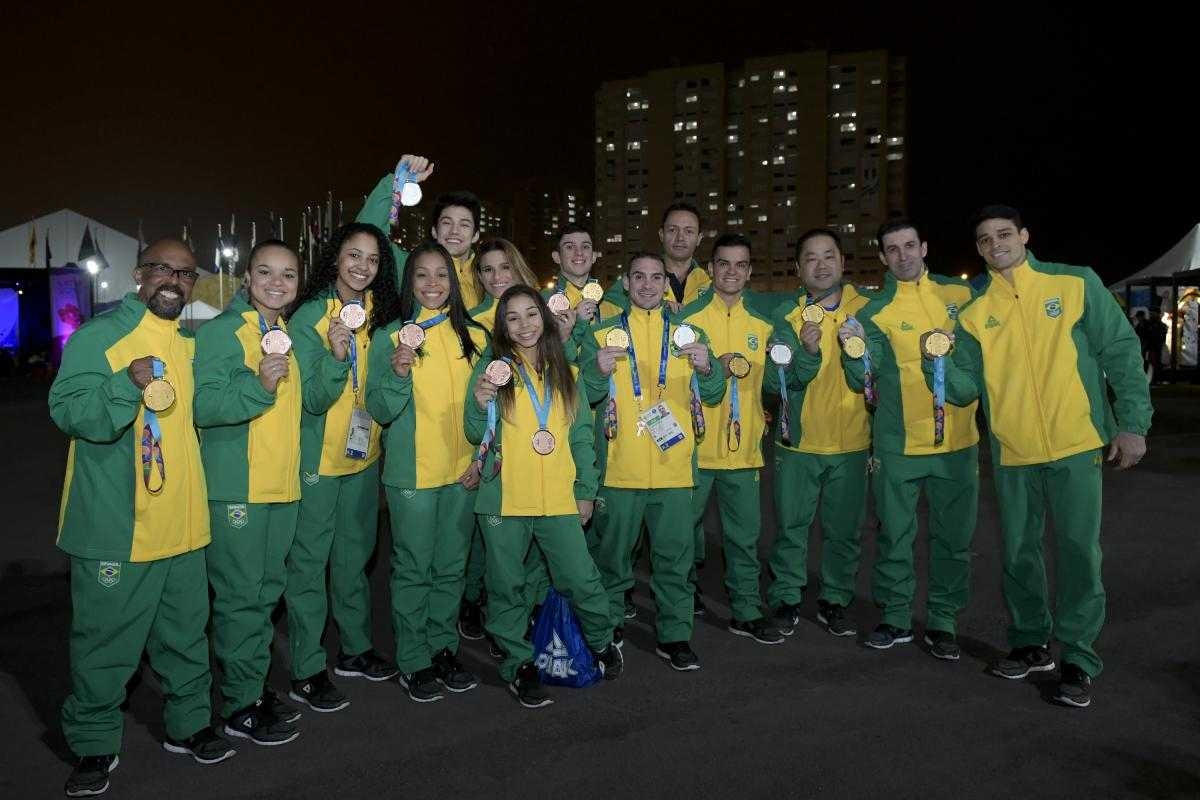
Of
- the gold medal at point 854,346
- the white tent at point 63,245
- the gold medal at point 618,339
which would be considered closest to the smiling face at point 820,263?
the gold medal at point 854,346

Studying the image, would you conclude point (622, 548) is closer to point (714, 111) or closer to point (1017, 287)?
point (1017, 287)

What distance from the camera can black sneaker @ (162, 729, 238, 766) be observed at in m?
3.89

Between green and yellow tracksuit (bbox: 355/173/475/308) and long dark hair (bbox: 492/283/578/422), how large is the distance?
95 cm

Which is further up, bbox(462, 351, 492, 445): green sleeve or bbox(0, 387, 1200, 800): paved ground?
bbox(462, 351, 492, 445): green sleeve

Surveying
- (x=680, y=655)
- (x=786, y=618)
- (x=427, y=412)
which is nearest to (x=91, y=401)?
(x=427, y=412)

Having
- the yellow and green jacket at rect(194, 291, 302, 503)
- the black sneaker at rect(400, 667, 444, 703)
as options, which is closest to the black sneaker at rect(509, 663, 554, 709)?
the black sneaker at rect(400, 667, 444, 703)

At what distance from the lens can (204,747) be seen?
3.90 metres

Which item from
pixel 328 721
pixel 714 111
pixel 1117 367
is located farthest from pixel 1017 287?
pixel 714 111

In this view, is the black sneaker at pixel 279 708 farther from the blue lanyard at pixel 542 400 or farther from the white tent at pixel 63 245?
the white tent at pixel 63 245

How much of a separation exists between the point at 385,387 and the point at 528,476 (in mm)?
846

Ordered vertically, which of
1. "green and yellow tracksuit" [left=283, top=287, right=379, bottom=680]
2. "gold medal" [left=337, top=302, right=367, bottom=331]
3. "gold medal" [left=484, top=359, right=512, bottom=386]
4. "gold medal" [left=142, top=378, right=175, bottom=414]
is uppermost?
"gold medal" [left=337, top=302, right=367, bottom=331]

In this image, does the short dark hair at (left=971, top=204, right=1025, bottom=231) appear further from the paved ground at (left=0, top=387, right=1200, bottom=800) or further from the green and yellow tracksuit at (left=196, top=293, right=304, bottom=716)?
the green and yellow tracksuit at (left=196, top=293, right=304, bottom=716)

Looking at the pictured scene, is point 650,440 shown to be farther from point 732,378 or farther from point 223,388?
point 223,388

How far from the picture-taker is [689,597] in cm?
518
